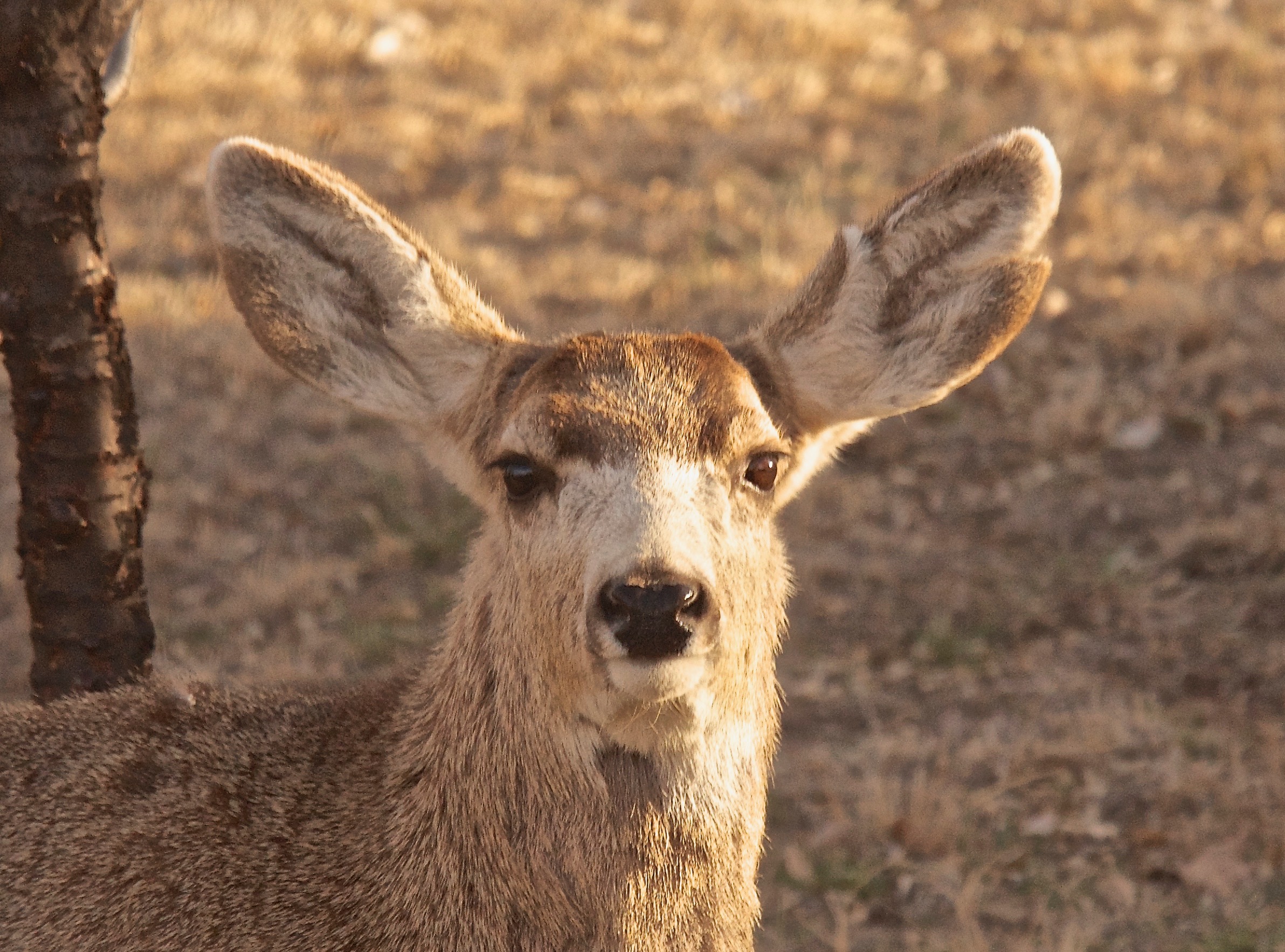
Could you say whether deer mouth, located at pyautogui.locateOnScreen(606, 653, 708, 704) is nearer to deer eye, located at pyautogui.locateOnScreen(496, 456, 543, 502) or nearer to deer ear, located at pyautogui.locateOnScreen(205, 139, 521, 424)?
deer eye, located at pyautogui.locateOnScreen(496, 456, 543, 502)

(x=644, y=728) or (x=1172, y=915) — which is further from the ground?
(x=644, y=728)

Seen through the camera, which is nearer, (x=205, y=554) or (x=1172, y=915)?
(x=1172, y=915)

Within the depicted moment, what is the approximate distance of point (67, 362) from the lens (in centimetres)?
442

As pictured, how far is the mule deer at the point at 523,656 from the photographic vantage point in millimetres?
3518

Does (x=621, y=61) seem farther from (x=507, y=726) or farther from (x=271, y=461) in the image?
(x=507, y=726)

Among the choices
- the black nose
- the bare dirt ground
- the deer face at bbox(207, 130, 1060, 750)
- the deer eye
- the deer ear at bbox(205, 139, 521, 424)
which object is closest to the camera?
the black nose

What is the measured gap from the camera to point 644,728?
3.48 m

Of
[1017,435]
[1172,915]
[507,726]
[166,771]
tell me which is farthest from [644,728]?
[1017,435]

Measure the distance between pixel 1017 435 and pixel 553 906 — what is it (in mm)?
5324

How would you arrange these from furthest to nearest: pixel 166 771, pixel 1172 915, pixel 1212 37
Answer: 1. pixel 1212 37
2. pixel 1172 915
3. pixel 166 771

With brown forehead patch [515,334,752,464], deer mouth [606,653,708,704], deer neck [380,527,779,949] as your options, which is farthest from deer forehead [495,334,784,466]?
deer mouth [606,653,708,704]

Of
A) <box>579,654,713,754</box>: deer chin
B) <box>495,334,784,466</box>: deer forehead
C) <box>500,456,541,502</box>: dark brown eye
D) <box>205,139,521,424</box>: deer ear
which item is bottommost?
<box>579,654,713,754</box>: deer chin

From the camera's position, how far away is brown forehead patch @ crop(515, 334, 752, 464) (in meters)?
3.57

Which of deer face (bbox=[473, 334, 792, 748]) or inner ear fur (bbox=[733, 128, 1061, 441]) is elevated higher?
inner ear fur (bbox=[733, 128, 1061, 441])
